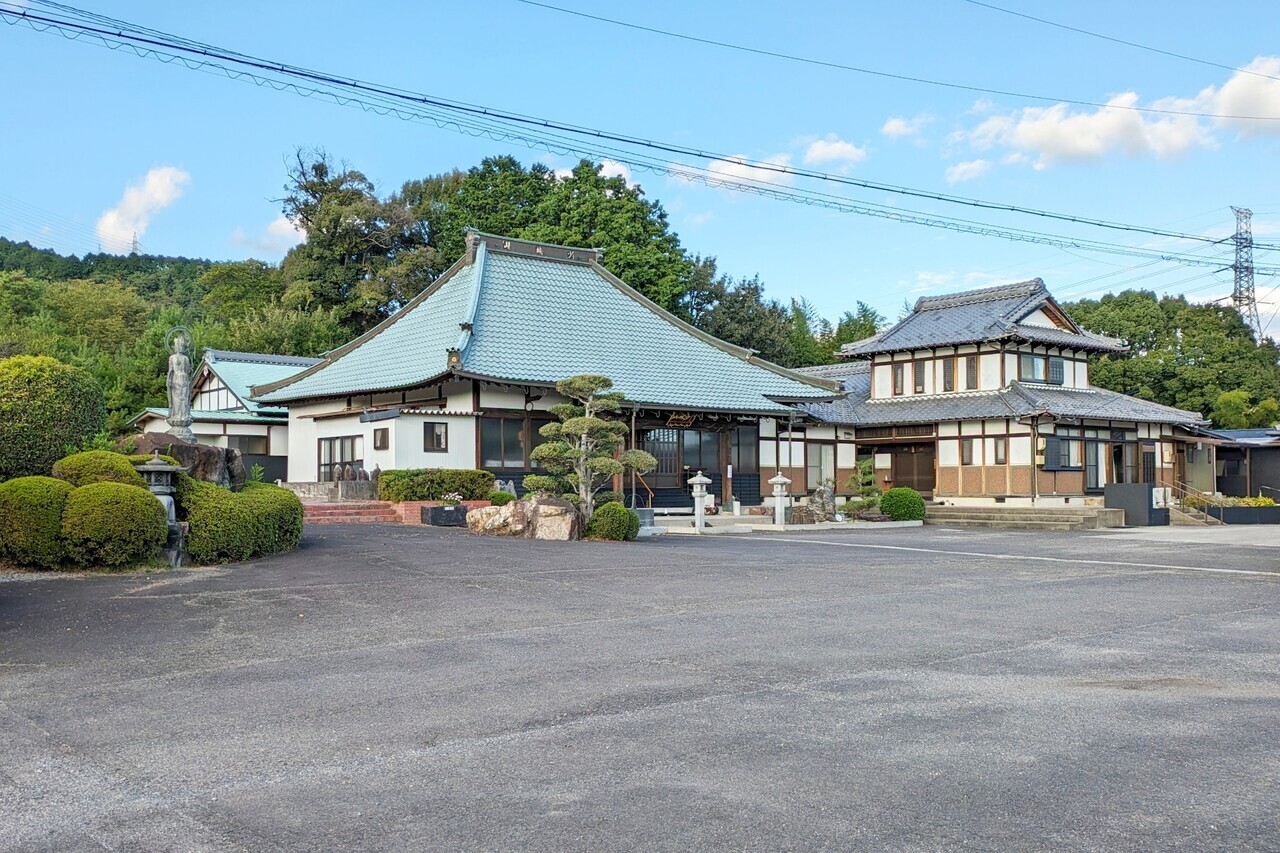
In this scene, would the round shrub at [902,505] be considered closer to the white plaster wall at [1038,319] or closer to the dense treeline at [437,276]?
the white plaster wall at [1038,319]

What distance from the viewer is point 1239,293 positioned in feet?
180

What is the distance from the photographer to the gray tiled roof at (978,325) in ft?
111

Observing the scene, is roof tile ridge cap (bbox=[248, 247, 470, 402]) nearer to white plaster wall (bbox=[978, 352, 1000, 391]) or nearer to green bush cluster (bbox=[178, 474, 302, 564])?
green bush cluster (bbox=[178, 474, 302, 564])

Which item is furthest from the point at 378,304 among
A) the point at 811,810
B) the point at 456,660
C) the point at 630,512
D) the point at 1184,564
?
the point at 811,810

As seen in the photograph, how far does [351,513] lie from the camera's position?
23.4m

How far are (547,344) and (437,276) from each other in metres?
21.5

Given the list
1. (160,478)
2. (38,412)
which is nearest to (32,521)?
(160,478)

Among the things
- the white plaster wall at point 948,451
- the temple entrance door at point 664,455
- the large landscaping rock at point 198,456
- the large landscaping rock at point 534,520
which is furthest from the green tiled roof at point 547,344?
the large landscaping rock at point 198,456

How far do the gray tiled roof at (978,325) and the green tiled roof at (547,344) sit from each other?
534 centimetres

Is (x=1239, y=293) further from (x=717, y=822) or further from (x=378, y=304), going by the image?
(x=717, y=822)

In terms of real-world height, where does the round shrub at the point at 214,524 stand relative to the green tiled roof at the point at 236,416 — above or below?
below

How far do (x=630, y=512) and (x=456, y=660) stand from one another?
12.9m

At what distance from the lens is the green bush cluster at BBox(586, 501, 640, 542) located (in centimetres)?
1995

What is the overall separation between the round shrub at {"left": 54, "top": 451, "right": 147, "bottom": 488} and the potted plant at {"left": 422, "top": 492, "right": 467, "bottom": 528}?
8.98m
